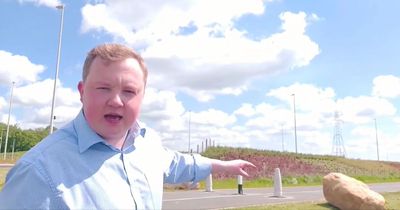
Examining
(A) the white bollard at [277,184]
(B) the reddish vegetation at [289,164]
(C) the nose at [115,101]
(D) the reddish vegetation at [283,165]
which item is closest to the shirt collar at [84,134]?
(C) the nose at [115,101]

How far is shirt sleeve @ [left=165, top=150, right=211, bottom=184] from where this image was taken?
8.48 feet

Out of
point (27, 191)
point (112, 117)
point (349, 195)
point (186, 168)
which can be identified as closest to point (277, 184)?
point (349, 195)

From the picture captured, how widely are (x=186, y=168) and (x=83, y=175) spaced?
3.18 feet

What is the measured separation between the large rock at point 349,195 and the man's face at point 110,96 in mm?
10967

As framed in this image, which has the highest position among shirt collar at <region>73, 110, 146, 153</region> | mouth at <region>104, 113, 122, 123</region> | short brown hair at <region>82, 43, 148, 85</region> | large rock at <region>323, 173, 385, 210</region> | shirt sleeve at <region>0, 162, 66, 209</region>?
short brown hair at <region>82, 43, 148, 85</region>

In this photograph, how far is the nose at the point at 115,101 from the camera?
188 centimetres

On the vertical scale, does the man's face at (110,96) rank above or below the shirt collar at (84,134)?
above

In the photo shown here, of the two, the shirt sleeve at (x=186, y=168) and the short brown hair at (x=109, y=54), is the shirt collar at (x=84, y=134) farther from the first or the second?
the shirt sleeve at (x=186, y=168)

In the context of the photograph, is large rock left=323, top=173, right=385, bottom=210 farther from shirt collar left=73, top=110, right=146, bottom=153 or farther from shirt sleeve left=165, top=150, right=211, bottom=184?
shirt collar left=73, top=110, right=146, bottom=153

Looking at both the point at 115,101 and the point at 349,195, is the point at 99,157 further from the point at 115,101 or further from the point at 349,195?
the point at 349,195

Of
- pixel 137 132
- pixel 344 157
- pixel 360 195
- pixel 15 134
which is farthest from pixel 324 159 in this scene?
pixel 15 134

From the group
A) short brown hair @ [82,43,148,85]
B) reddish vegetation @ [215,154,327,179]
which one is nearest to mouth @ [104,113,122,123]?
short brown hair @ [82,43,148,85]

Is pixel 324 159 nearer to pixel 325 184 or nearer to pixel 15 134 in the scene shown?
pixel 325 184

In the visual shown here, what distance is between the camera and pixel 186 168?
267cm
